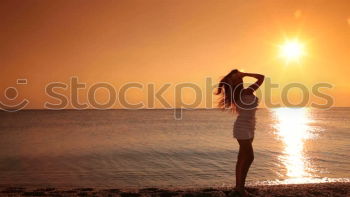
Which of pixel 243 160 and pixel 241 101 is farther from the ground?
pixel 241 101

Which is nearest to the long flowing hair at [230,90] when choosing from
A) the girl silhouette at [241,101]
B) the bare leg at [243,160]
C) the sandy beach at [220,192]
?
the girl silhouette at [241,101]

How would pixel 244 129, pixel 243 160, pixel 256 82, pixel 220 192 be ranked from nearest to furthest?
pixel 256 82
pixel 244 129
pixel 243 160
pixel 220 192

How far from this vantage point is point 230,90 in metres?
8.41

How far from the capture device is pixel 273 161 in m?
21.2

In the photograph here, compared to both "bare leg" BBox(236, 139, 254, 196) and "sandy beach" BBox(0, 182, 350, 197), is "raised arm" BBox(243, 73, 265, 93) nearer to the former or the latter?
"bare leg" BBox(236, 139, 254, 196)

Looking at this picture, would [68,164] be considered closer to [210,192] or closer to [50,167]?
[50,167]

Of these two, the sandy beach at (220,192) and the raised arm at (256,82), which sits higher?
the raised arm at (256,82)

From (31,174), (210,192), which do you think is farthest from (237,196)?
(31,174)

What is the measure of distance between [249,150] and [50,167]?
46.7 ft

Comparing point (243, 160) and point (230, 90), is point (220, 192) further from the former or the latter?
point (230, 90)

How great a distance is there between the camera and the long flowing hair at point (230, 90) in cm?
832

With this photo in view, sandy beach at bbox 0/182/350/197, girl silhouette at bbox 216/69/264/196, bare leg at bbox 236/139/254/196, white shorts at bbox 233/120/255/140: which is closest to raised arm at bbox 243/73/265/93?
girl silhouette at bbox 216/69/264/196

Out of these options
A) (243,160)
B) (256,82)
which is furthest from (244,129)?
(256,82)

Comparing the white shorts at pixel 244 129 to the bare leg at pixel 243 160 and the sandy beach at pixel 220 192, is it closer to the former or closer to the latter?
the bare leg at pixel 243 160
